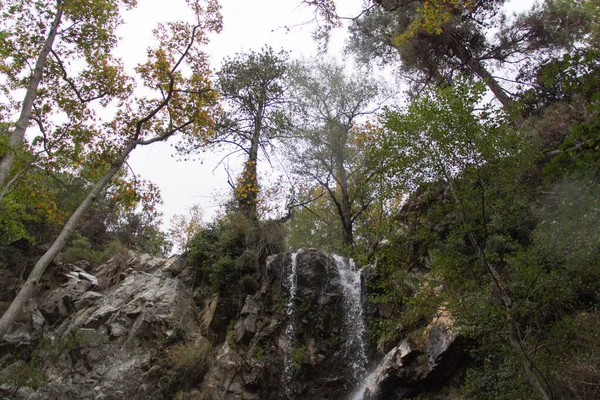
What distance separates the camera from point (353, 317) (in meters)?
11.5

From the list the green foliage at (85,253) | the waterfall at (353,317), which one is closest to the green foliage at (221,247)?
the waterfall at (353,317)

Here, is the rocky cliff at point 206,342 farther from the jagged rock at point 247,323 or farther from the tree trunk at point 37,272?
the tree trunk at point 37,272

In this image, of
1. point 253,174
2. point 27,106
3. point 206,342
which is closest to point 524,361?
point 206,342

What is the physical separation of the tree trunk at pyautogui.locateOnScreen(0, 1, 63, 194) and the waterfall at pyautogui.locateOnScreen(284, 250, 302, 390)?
8081 millimetres

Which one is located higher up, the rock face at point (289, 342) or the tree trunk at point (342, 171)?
the tree trunk at point (342, 171)

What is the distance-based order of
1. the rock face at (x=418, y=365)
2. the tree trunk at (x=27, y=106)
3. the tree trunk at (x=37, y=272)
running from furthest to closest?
the rock face at (x=418, y=365) → the tree trunk at (x=27, y=106) → the tree trunk at (x=37, y=272)

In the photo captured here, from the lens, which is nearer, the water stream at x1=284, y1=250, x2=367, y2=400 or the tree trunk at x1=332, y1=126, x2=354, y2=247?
the water stream at x1=284, y1=250, x2=367, y2=400

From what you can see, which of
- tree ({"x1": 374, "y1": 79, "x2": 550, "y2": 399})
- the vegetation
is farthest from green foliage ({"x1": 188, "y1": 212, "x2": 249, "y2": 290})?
tree ({"x1": 374, "y1": 79, "x2": 550, "y2": 399})

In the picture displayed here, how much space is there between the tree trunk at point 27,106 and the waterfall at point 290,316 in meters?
8.08

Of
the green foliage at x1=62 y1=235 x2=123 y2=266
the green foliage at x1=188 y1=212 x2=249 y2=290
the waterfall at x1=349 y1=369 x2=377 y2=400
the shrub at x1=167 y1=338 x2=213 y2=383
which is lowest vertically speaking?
the waterfall at x1=349 y1=369 x2=377 y2=400

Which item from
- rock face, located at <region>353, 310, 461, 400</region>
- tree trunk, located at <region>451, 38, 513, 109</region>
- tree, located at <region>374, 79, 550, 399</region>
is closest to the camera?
tree, located at <region>374, 79, 550, 399</region>

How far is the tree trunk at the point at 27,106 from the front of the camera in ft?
23.5

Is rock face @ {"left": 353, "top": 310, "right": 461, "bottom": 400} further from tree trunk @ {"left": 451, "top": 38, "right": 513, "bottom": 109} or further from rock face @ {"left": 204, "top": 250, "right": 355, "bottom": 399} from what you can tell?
tree trunk @ {"left": 451, "top": 38, "right": 513, "bottom": 109}

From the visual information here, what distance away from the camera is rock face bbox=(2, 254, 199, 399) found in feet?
34.8
